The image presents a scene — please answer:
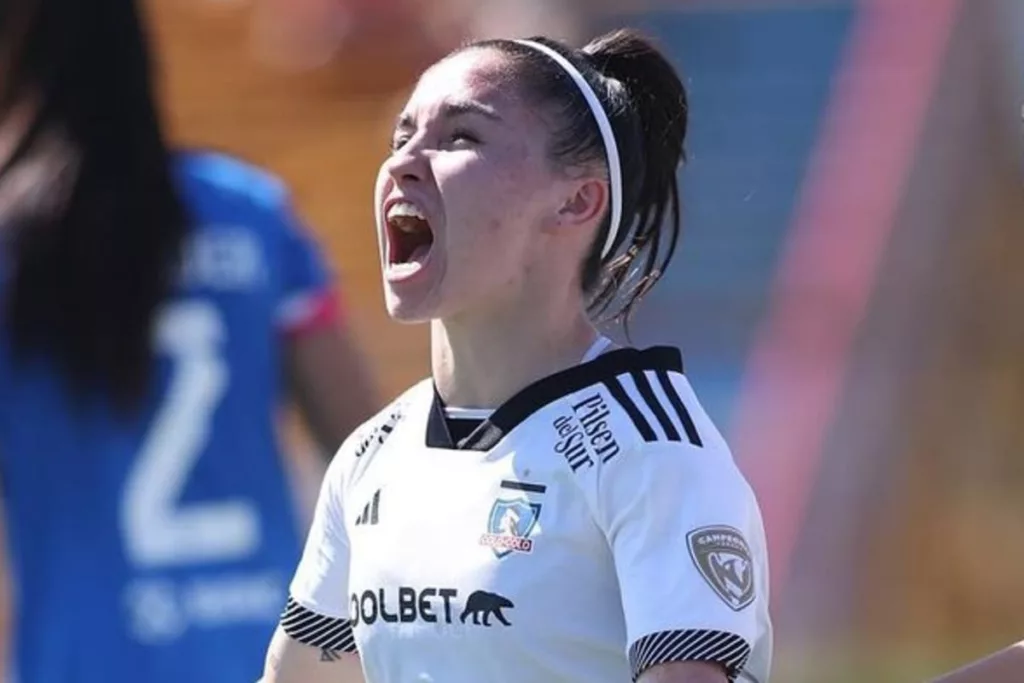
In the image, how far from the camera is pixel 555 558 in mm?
2490

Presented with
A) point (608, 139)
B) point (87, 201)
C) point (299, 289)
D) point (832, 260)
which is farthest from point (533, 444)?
point (832, 260)

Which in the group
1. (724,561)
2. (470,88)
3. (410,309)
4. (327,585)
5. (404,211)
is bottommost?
(327,585)

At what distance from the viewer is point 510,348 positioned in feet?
8.81

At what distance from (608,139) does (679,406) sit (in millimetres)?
327

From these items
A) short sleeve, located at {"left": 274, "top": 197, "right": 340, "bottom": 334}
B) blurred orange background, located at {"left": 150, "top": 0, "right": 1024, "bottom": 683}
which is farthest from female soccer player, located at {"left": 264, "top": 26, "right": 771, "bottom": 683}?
blurred orange background, located at {"left": 150, "top": 0, "right": 1024, "bottom": 683}

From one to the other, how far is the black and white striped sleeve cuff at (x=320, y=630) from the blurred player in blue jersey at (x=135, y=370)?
3.57ft

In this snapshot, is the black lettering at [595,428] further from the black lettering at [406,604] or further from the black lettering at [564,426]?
the black lettering at [406,604]

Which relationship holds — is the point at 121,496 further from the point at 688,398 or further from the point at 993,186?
the point at 993,186

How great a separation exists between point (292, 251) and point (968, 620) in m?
5.46

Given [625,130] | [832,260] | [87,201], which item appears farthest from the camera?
[832,260]

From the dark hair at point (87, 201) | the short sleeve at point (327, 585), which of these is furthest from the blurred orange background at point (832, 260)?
the short sleeve at point (327, 585)

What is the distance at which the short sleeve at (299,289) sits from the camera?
4.09m

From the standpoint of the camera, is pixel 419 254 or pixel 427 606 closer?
pixel 427 606

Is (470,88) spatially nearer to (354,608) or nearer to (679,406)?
(679,406)
